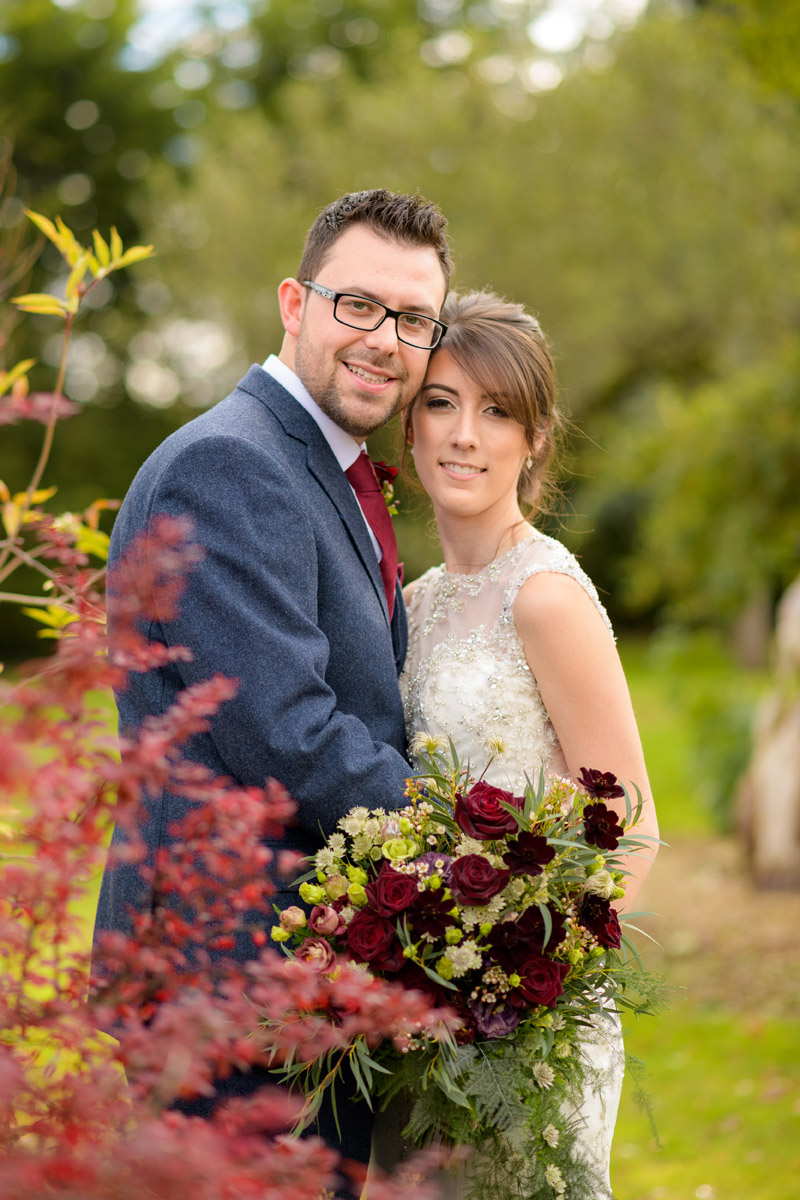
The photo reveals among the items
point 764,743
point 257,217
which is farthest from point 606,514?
point 764,743

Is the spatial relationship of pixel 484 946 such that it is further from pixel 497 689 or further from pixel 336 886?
pixel 497 689

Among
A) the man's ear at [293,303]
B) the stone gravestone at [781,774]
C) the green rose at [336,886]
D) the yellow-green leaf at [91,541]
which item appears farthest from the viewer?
the stone gravestone at [781,774]

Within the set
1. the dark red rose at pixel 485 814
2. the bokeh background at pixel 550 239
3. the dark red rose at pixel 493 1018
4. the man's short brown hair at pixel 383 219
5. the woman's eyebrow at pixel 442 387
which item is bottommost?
the dark red rose at pixel 493 1018

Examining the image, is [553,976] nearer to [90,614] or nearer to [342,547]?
[342,547]

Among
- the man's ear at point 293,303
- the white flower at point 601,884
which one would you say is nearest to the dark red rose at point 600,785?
the white flower at point 601,884

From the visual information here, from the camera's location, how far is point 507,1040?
6.82 ft

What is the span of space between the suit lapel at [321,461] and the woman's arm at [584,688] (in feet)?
1.22

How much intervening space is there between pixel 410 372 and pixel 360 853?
3.99 ft

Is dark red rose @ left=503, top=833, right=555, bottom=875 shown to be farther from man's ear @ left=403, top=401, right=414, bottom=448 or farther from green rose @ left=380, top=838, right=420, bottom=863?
man's ear @ left=403, top=401, right=414, bottom=448

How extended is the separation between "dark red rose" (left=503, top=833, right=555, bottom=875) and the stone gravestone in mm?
6476

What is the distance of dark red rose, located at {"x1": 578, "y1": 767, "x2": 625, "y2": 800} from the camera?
7.09ft

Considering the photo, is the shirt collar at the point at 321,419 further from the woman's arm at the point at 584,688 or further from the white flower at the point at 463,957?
the white flower at the point at 463,957

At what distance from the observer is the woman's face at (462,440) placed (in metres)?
2.87

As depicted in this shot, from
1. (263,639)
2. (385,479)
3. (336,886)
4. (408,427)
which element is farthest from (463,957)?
(408,427)
